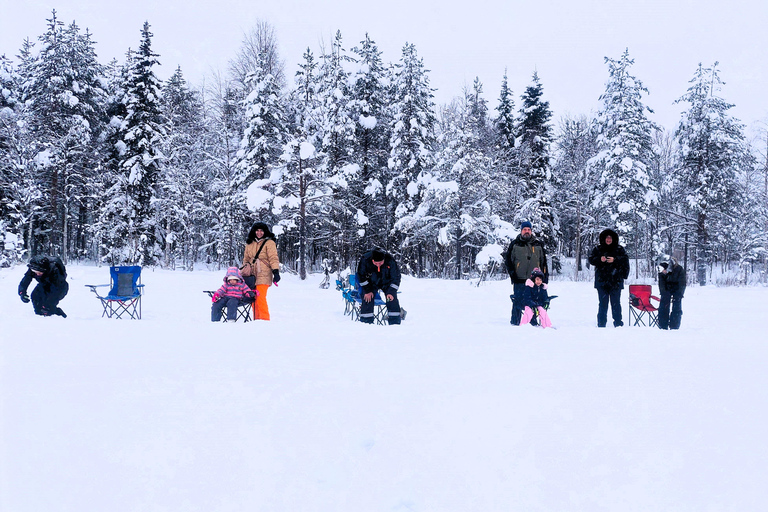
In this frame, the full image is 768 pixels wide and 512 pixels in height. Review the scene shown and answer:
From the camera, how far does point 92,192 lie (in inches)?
1048

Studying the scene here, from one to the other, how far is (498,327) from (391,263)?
6.43ft

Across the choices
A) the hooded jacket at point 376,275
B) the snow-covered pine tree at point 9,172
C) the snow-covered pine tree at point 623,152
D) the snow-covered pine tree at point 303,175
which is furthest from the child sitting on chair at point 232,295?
the snow-covered pine tree at point 623,152

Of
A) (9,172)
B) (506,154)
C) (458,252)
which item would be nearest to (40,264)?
(458,252)

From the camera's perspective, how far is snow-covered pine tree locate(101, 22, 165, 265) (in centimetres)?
2327

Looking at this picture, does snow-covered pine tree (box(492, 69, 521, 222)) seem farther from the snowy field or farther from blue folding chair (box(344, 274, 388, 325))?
the snowy field

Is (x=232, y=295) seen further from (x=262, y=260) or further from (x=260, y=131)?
(x=260, y=131)

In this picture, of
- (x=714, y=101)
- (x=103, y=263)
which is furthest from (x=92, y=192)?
(x=714, y=101)

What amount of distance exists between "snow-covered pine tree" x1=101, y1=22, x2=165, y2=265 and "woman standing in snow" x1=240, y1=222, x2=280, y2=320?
688 inches

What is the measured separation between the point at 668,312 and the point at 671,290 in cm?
39

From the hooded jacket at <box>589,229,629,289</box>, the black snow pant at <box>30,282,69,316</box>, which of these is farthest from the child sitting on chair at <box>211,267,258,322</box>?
the hooded jacket at <box>589,229,629,289</box>

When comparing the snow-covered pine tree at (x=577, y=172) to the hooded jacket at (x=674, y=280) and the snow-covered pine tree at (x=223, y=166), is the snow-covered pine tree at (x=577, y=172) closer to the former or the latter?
the hooded jacket at (x=674, y=280)

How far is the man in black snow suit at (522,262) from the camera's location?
8031 millimetres

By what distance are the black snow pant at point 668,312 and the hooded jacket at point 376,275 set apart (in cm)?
428

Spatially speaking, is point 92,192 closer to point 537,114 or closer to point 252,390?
point 537,114
